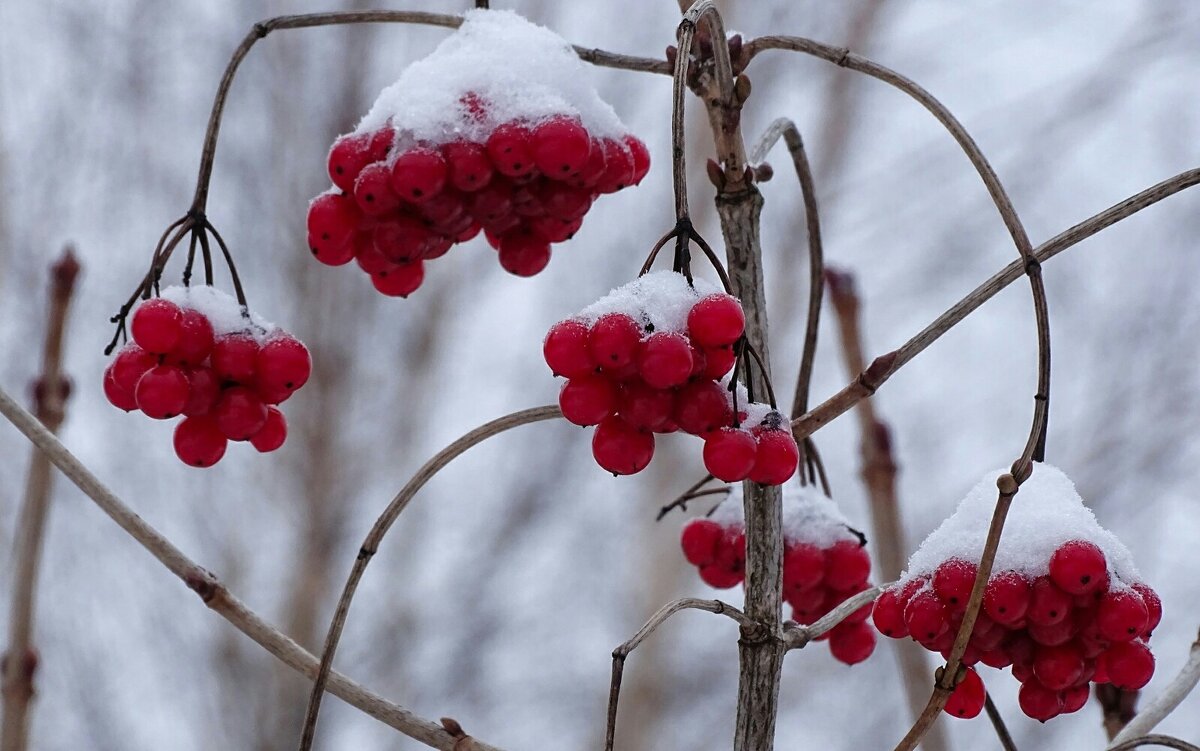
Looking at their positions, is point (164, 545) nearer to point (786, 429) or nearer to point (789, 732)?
point (786, 429)

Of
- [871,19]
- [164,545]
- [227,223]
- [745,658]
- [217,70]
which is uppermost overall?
[871,19]

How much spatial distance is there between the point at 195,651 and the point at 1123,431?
12.8ft

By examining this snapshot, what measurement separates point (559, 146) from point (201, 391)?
30 cm

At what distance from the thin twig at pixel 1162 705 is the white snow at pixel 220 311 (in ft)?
1.97

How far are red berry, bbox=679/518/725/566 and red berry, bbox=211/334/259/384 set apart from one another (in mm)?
365

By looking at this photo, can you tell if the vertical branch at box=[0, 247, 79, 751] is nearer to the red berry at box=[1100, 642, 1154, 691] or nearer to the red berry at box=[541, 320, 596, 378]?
the red berry at box=[541, 320, 596, 378]

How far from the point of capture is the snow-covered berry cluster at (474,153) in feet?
2.61

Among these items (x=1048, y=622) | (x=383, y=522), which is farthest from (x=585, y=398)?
(x=1048, y=622)

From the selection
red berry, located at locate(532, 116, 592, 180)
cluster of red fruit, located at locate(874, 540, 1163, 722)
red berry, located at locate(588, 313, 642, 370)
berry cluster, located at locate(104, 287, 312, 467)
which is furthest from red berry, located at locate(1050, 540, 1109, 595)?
berry cluster, located at locate(104, 287, 312, 467)

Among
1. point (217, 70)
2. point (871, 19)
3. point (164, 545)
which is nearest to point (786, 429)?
point (164, 545)

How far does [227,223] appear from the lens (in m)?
5.08

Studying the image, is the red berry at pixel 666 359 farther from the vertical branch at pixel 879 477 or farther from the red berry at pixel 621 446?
the vertical branch at pixel 879 477

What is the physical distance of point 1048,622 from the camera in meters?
0.68

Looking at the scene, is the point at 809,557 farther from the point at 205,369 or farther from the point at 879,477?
the point at 205,369
